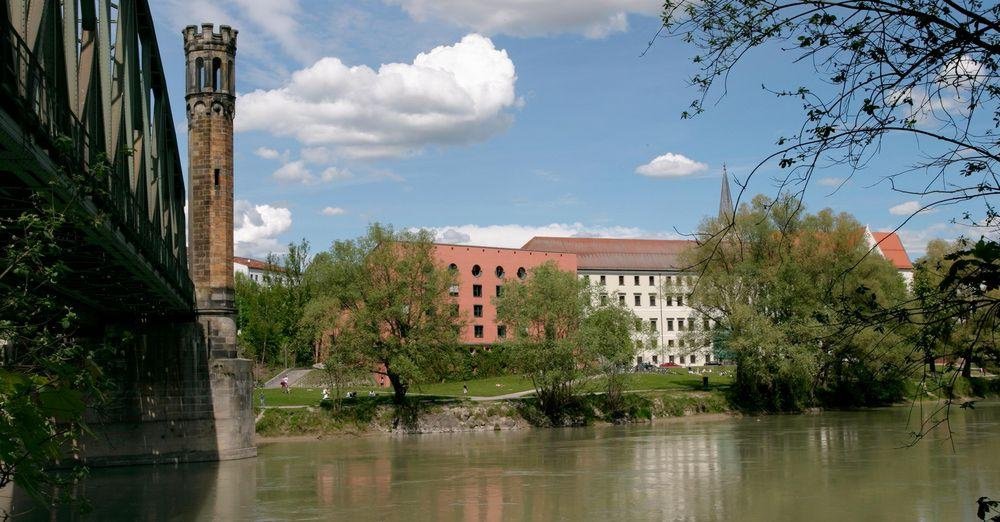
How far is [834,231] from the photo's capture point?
5341 centimetres

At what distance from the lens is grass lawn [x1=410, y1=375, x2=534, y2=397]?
184ft

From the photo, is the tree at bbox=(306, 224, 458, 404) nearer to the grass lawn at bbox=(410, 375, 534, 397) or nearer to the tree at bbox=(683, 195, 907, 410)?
the grass lawn at bbox=(410, 375, 534, 397)

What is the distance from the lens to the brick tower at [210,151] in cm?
3541

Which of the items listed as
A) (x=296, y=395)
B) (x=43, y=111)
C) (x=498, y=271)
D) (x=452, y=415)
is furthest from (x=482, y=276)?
(x=43, y=111)

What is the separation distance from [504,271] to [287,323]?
17.5 m

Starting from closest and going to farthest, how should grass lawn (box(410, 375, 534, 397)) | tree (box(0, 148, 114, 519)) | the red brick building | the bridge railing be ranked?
1. tree (box(0, 148, 114, 519))
2. the bridge railing
3. grass lawn (box(410, 375, 534, 397))
4. the red brick building

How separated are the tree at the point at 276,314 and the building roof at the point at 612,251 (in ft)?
77.9

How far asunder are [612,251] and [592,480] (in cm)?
7000

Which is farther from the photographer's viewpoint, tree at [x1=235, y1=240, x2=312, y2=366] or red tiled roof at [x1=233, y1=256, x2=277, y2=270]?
red tiled roof at [x1=233, y1=256, x2=277, y2=270]

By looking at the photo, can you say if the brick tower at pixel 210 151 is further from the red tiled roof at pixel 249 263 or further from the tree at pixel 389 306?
the red tiled roof at pixel 249 263

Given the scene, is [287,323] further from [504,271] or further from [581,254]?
[581,254]

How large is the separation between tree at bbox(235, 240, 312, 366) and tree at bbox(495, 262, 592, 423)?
25.8m

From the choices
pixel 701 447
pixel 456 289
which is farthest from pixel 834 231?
pixel 456 289

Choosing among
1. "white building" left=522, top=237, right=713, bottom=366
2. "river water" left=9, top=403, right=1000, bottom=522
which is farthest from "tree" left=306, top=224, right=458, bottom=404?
"white building" left=522, top=237, right=713, bottom=366
